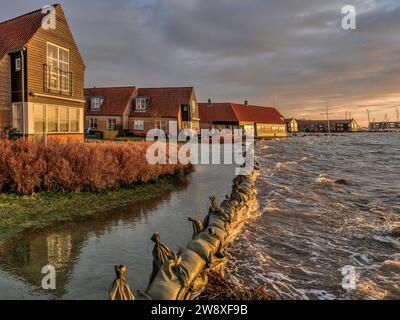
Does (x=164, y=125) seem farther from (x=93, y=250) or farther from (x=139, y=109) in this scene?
(x=93, y=250)

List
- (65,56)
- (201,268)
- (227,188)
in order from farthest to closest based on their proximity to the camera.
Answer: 1. (65,56)
2. (227,188)
3. (201,268)

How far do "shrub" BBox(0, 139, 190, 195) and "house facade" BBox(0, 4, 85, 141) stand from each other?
6.51 m

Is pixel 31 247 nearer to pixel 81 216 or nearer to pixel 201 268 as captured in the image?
pixel 81 216

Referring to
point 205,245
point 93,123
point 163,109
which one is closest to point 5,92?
point 205,245

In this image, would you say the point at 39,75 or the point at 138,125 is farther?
the point at 138,125

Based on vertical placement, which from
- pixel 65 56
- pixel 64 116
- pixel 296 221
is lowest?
pixel 296 221

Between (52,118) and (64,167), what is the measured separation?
12.1 metres

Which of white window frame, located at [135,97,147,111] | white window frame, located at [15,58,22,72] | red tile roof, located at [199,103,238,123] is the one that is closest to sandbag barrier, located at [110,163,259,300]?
white window frame, located at [15,58,22,72]

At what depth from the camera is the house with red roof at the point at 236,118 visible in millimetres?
70562

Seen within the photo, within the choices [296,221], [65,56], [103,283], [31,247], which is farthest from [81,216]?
[65,56]

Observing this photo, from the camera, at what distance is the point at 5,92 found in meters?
19.6

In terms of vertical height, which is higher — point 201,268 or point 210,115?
point 210,115
